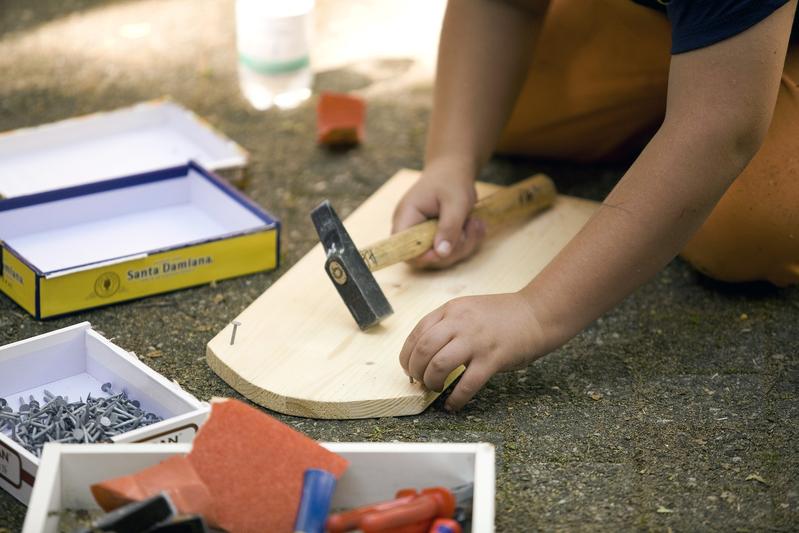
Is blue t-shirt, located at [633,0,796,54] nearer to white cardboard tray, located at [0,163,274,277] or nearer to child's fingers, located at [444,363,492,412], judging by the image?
child's fingers, located at [444,363,492,412]

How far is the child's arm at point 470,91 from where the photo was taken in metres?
1.58

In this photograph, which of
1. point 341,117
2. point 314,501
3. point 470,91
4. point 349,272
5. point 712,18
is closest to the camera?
point 314,501

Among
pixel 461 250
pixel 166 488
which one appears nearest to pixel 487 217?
pixel 461 250

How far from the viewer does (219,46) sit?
2395 mm

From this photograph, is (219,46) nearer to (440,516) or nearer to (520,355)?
(520,355)

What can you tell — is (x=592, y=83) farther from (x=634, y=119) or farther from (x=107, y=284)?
(x=107, y=284)

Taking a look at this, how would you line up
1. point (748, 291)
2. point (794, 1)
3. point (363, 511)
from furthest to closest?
1. point (748, 291)
2. point (794, 1)
3. point (363, 511)

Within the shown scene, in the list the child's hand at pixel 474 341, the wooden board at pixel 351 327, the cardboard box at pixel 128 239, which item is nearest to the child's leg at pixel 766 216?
the wooden board at pixel 351 327

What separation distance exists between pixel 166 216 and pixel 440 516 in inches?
33.8

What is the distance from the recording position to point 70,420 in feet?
3.93

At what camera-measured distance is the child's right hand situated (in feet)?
5.01

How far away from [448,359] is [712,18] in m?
0.48

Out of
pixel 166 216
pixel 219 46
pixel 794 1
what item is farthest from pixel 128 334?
pixel 219 46

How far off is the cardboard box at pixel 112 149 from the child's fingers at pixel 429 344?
2.08 feet
